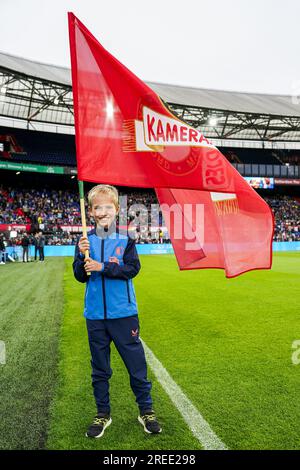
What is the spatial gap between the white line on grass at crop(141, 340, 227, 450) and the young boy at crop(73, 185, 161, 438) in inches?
14.3

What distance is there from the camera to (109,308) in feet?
10.3

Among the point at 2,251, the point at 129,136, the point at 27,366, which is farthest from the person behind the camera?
the point at 2,251

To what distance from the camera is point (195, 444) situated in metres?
2.80

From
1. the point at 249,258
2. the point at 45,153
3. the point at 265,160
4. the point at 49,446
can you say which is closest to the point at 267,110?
the point at 265,160

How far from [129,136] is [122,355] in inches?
89.6

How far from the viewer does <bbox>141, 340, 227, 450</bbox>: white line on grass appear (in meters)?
2.83

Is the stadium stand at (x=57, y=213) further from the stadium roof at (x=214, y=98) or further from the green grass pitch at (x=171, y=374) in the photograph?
the green grass pitch at (x=171, y=374)

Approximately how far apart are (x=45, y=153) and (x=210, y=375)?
4401 centimetres

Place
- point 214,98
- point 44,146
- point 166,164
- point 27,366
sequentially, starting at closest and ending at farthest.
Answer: point 166,164, point 27,366, point 44,146, point 214,98

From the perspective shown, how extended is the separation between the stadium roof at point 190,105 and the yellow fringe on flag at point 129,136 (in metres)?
29.6

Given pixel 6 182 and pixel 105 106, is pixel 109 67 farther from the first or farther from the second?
pixel 6 182

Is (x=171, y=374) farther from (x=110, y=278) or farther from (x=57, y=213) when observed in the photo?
(x=57, y=213)

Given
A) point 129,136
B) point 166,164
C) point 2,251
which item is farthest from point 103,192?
point 2,251

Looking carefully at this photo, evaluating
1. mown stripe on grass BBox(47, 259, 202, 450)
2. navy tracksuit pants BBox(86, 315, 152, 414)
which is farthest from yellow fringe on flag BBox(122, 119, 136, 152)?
mown stripe on grass BBox(47, 259, 202, 450)
